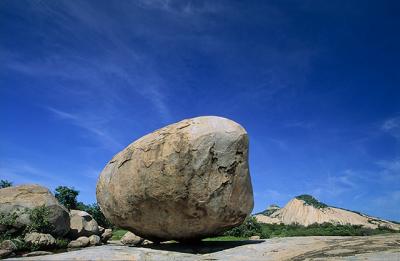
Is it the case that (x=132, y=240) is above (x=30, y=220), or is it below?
below

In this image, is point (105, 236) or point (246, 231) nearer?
point (105, 236)

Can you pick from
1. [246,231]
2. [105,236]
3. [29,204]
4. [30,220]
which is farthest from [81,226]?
[246,231]

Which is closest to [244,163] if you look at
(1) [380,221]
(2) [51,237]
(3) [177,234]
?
(3) [177,234]

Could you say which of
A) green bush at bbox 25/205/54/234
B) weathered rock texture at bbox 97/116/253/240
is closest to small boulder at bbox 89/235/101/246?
green bush at bbox 25/205/54/234

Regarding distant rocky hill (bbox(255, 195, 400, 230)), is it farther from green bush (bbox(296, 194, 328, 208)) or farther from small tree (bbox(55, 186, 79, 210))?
small tree (bbox(55, 186, 79, 210))

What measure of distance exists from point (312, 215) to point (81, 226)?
51.4m

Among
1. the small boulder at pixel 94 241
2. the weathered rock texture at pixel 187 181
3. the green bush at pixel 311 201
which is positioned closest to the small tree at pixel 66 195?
the small boulder at pixel 94 241

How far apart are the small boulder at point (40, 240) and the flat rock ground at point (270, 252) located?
39.9 feet

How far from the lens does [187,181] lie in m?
9.90

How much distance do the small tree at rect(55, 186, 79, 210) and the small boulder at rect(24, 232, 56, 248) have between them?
2163 centimetres

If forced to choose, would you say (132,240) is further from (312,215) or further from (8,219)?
(312,215)

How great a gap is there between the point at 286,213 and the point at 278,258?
66750mm

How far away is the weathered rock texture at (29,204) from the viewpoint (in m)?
22.0

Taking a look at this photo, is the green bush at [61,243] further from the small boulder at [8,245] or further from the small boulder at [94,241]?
the small boulder at [8,245]
